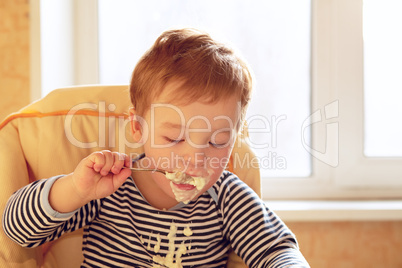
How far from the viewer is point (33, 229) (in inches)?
34.9

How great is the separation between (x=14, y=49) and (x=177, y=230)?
2.45ft

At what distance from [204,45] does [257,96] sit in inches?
28.9

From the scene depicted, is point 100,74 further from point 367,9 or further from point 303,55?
point 367,9

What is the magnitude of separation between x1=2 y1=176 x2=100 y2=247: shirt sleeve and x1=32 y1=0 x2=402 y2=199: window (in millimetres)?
754

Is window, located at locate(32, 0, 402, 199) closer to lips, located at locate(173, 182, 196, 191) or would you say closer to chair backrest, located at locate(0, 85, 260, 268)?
chair backrest, located at locate(0, 85, 260, 268)

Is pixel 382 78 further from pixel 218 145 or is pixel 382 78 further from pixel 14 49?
pixel 14 49

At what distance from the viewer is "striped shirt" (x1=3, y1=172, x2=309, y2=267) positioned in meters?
0.94

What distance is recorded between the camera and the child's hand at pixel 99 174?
0.88 m

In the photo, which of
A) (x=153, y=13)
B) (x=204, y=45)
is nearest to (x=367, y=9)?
(x=153, y=13)

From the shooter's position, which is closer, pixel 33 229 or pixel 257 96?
pixel 33 229

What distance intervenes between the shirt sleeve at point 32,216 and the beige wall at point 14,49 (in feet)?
1.70

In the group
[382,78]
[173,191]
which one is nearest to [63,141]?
[173,191]

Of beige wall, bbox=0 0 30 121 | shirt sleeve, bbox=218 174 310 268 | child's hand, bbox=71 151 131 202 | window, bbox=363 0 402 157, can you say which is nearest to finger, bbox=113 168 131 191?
child's hand, bbox=71 151 131 202

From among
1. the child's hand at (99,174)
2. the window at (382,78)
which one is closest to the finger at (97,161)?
the child's hand at (99,174)
